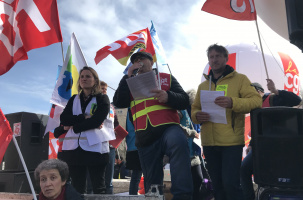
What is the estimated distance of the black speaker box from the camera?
7.73 ft

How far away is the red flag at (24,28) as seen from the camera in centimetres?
340

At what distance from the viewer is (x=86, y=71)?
11.7ft

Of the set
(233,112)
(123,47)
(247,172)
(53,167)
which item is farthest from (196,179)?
(123,47)

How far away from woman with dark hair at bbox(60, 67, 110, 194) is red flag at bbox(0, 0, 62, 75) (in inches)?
32.6

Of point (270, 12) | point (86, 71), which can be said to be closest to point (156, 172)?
point (86, 71)

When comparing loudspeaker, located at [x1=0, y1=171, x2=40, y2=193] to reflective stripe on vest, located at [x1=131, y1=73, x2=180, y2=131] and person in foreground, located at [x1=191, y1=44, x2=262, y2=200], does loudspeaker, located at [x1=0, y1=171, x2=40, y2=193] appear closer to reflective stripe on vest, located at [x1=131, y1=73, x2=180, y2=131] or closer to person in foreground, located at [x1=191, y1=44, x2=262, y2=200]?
reflective stripe on vest, located at [x1=131, y1=73, x2=180, y2=131]

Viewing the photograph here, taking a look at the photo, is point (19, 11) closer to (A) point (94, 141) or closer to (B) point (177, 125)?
(A) point (94, 141)

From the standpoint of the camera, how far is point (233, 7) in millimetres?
4246

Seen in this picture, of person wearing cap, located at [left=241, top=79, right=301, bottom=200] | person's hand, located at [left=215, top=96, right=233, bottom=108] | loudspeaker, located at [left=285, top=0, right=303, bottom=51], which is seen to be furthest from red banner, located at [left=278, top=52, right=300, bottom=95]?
loudspeaker, located at [left=285, top=0, right=303, bottom=51]

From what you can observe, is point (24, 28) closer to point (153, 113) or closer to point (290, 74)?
point (153, 113)

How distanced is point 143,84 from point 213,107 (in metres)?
0.77

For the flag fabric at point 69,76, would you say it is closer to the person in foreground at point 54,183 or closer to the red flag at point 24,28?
the red flag at point 24,28

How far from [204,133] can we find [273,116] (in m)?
0.79

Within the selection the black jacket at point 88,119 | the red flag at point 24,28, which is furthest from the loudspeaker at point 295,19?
the red flag at point 24,28
